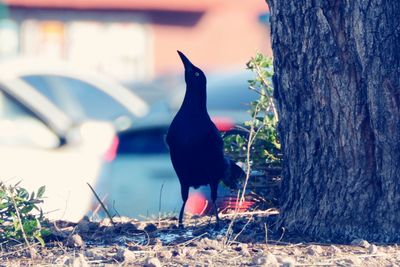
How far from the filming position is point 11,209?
4.91 m

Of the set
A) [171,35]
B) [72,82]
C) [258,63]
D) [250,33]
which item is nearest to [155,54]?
[171,35]

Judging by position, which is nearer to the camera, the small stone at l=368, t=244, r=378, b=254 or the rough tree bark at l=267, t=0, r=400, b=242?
the small stone at l=368, t=244, r=378, b=254

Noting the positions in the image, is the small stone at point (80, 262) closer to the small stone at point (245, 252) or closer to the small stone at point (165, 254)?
the small stone at point (165, 254)

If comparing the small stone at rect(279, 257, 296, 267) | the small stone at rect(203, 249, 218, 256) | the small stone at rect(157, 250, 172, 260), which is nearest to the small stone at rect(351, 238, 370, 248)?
the small stone at rect(279, 257, 296, 267)

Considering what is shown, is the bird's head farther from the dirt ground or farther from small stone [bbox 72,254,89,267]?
small stone [bbox 72,254,89,267]

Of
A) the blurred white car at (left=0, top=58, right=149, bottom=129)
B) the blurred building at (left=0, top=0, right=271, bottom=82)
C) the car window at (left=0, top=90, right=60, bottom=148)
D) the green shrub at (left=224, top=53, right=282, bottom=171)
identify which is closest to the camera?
the green shrub at (left=224, top=53, right=282, bottom=171)

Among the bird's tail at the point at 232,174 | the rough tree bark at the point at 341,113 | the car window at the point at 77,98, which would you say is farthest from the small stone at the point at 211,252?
the car window at the point at 77,98

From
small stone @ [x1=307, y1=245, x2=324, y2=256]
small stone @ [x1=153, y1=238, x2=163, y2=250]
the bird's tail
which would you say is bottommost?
small stone @ [x1=307, y1=245, x2=324, y2=256]

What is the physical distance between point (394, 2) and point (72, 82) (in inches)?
412

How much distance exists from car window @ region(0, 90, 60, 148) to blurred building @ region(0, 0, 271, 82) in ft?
68.3

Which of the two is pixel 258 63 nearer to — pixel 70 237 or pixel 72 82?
pixel 70 237

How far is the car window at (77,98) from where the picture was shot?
1412 cm

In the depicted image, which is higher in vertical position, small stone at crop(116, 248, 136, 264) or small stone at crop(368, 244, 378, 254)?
small stone at crop(368, 244, 378, 254)

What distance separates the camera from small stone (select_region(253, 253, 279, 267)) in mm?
4340
